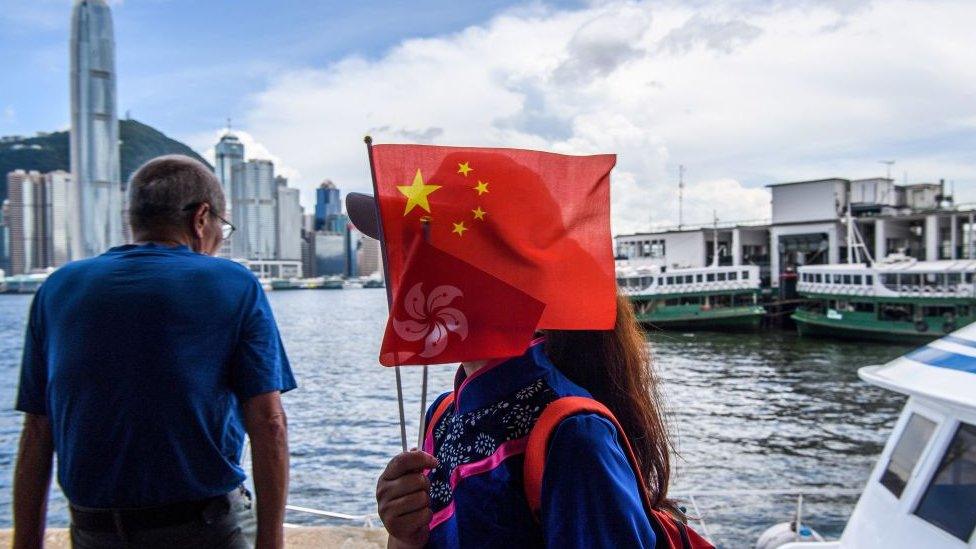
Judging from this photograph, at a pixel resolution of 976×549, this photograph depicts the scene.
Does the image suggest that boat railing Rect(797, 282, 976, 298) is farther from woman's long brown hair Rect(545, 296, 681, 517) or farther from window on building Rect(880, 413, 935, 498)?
woman's long brown hair Rect(545, 296, 681, 517)

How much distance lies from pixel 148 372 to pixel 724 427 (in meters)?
18.9

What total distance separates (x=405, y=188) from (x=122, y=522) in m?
1.52

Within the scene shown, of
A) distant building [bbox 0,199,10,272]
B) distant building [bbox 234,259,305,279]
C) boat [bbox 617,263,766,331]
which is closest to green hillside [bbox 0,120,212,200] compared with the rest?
distant building [bbox 0,199,10,272]

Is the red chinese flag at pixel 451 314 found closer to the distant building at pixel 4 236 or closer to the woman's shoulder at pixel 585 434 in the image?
the woman's shoulder at pixel 585 434

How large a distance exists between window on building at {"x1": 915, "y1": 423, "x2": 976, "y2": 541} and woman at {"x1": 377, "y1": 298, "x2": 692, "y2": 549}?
293 centimetres

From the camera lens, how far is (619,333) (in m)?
1.93

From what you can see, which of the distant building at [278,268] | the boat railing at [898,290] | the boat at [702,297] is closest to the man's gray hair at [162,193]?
the boat railing at [898,290]

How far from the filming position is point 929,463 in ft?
13.9

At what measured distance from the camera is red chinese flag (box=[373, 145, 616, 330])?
184cm

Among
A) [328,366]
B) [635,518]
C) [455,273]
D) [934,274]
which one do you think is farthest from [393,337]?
[934,274]

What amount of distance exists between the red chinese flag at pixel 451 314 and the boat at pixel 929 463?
3.33 metres

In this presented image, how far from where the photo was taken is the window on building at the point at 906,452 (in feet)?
14.6

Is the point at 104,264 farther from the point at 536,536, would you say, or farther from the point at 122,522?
the point at 536,536

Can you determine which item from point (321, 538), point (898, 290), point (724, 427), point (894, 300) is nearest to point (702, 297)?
point (898, 290)
